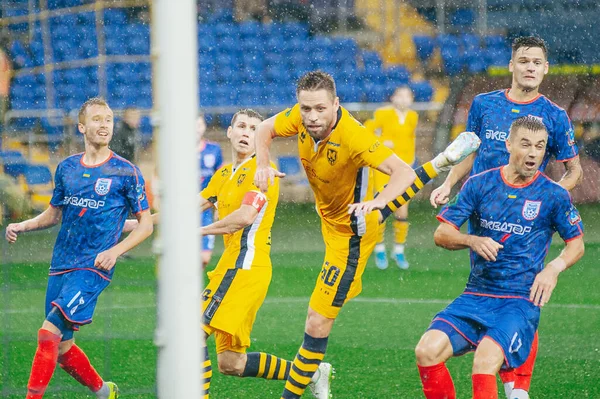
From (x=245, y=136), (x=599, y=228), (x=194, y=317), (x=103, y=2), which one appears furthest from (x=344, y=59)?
(x=194, y=317)

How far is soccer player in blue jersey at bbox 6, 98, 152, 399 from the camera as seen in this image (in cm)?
525

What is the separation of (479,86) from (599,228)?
11.8 feet

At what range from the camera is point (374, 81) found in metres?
18.8

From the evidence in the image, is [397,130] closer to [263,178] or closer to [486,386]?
[263,178]

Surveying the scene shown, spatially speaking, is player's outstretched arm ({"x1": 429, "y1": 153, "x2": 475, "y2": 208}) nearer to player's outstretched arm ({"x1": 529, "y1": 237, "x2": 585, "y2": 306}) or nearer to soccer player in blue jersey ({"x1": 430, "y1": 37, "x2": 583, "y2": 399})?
soccer player in blue jersey ({"x1": 430, "y1": 37, "x2": 583, "y2": 399})

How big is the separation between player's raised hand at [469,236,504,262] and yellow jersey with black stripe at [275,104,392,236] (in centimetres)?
78

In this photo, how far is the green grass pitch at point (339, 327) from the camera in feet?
20.1

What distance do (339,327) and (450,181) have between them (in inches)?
120

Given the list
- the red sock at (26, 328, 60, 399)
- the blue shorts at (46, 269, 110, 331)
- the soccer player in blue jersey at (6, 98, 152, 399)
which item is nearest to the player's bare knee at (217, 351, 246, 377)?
the soccer player in blue jersey at (6, 98, 152, 399)

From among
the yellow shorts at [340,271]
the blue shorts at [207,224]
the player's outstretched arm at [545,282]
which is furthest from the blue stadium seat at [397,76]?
the player's outstretched arm at [545,282]

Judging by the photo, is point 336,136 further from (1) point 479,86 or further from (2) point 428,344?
(1) point 479,86

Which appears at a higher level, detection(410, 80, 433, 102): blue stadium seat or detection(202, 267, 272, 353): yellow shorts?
detection(410, 80, 433, 102): blue stadium seat

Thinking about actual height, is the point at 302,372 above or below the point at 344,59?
below

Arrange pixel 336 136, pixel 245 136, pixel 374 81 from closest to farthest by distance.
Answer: pixel 336 136 < pixel 245 136 < pixel 374 81
